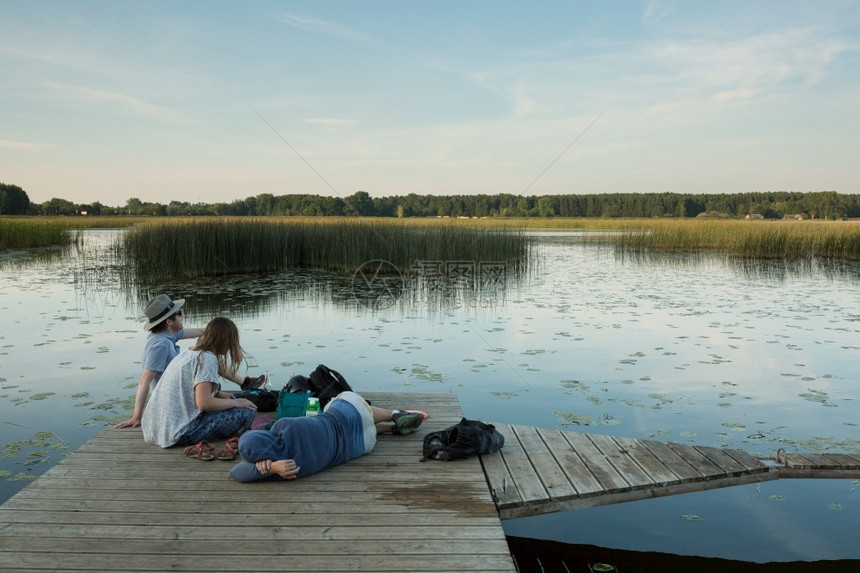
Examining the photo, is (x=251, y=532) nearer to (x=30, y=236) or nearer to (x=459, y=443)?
(x=459, y=443)

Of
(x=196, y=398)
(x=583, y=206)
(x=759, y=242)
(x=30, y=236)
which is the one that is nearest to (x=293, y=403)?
→ (x=196, y=398)

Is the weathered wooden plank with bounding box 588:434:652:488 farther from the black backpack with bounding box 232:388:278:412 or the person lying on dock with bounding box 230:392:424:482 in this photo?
the black backpack with bounding box 232:388:278:412

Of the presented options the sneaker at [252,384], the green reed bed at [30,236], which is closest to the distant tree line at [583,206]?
the green reed bed at [30,236]

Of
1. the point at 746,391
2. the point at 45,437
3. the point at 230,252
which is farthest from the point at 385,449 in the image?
the point at 230,252

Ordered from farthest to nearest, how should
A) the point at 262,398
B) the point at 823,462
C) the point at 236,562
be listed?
the point at 262,398
the point at 823,462
the point at 236,562

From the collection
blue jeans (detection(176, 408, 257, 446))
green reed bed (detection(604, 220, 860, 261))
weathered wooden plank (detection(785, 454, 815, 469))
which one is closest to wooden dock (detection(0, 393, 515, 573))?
blue jeans (detection(176, 408, 257, 446))

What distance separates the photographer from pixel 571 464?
3.78m

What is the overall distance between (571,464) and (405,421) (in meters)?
1.07

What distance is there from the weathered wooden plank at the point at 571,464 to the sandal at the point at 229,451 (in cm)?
191

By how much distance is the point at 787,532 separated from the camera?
3.58 m

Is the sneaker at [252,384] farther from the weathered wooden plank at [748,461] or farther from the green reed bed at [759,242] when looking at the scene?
the green reed bed at [759,242]

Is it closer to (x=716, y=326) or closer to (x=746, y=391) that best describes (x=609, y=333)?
(x=716, y=326)

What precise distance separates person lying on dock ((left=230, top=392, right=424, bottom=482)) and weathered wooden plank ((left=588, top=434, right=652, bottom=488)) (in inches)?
58.8

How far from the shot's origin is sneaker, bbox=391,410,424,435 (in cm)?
414
